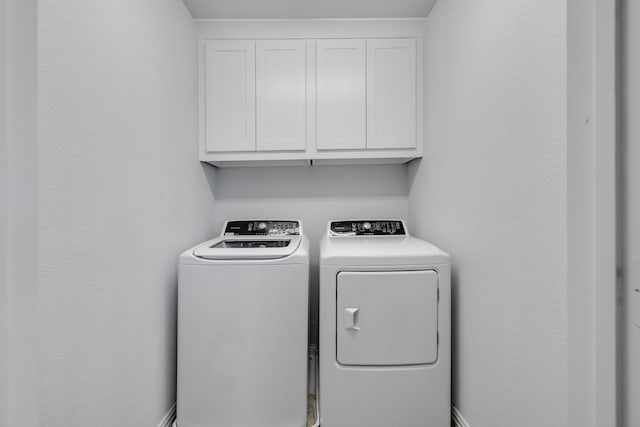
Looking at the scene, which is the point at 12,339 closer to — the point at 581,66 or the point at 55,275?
the point at 55,275

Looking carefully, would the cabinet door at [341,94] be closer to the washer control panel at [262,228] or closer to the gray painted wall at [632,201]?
the washer control panel at [262,228]

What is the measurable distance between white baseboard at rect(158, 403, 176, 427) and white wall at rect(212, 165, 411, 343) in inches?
42.4

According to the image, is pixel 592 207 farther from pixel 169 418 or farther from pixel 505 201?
pixel 169 418

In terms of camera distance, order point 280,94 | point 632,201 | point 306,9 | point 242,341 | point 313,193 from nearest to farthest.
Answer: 1. point 632,201
2. point 242,341
3. point 306,9
4. point 280,94
5. point 313,193

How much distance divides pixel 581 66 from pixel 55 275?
135cm

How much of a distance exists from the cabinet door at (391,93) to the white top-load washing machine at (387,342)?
0.89 m

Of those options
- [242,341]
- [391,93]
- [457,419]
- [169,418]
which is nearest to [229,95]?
[391,93]

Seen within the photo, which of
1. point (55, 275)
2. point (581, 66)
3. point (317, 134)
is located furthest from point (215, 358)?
point (581, 66)

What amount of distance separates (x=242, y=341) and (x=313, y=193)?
1206 mm

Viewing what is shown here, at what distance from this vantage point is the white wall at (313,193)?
7.36 ft

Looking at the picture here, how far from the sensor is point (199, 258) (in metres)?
1.45

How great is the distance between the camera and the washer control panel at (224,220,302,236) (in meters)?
2.05

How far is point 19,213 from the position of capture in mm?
517

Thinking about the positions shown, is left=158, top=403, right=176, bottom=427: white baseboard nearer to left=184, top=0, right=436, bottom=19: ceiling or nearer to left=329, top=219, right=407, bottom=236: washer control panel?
left=329, top=219, right=407, bottom=236: washer control panel
